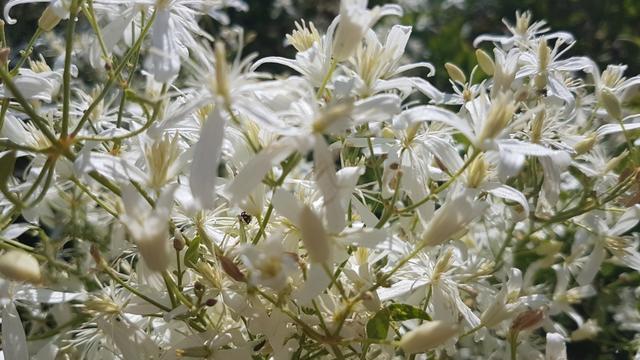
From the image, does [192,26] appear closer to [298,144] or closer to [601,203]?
[298,144]

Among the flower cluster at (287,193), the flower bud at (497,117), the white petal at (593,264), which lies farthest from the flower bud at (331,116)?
the white petal at (593,264)

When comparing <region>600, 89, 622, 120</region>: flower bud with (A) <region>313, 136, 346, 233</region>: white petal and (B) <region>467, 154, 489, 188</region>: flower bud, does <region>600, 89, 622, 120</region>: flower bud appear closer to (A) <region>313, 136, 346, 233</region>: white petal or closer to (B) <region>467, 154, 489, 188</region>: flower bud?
(B) <region>467, 154, 489, 188</region>: flower bud

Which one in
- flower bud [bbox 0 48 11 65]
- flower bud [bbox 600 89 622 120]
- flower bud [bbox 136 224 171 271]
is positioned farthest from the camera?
flower bud [bbox 600 89 622 120]

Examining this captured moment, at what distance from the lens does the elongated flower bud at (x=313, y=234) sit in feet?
1.58

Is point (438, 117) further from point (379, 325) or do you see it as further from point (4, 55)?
point (4, 55)

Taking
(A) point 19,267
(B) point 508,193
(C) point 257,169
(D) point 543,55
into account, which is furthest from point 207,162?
(D) point 543,55

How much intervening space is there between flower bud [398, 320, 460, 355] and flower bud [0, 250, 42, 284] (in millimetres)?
231

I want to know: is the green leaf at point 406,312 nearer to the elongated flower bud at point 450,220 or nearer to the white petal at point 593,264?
the elongated flower bud at point 450,220

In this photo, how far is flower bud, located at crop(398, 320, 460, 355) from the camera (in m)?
0.50

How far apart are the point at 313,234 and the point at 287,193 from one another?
56 millimetres

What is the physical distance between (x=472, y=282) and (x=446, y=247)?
4cm

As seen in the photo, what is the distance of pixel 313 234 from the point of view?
1.58 feet

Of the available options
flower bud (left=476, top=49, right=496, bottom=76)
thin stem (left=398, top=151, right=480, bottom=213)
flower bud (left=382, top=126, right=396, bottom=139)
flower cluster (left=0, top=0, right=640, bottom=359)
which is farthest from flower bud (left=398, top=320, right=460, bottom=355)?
flower bud (left=476, top=49, right=496, bottom=76)

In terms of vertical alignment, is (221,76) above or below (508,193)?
above
